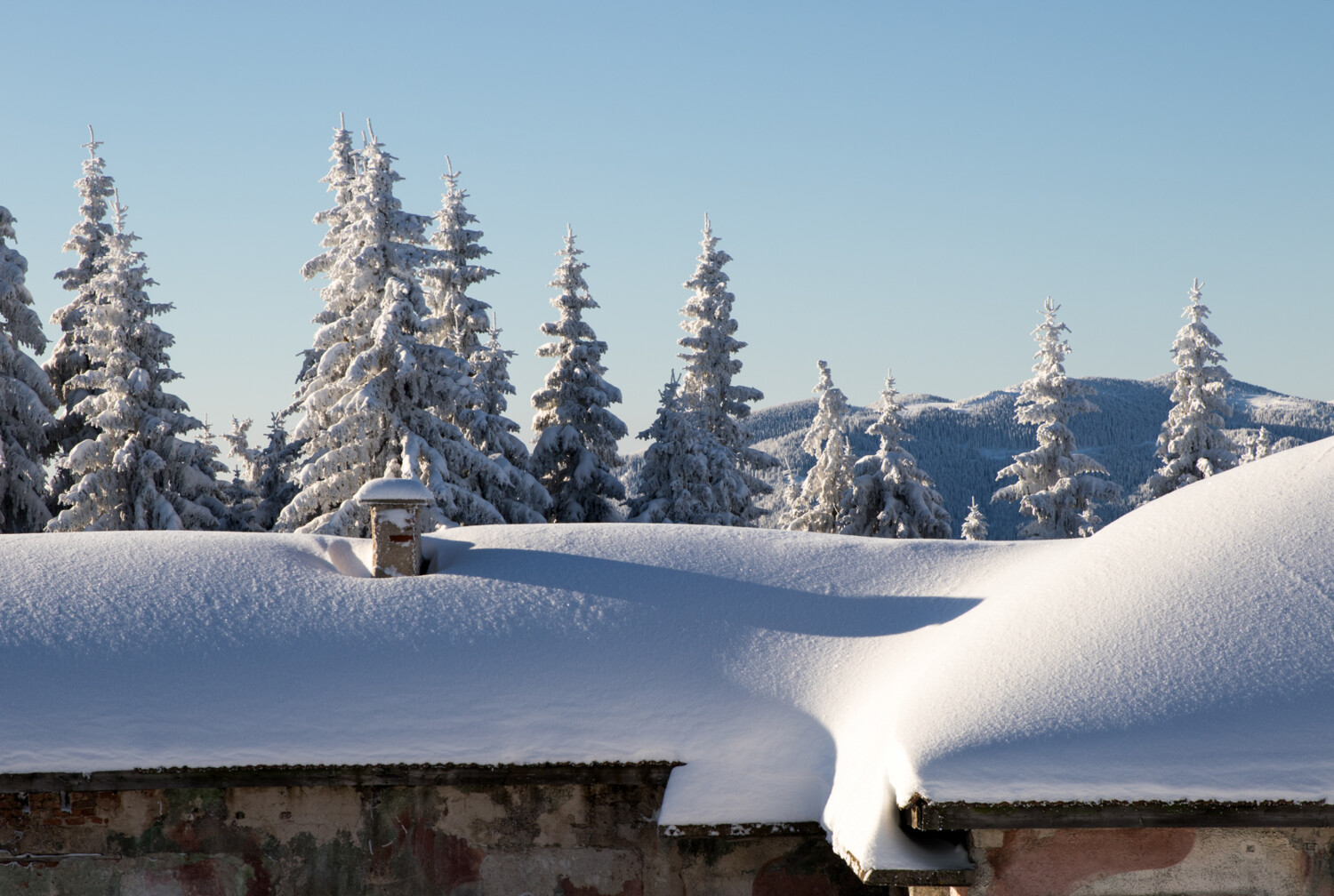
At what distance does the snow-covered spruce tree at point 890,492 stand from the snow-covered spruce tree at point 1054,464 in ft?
5.97

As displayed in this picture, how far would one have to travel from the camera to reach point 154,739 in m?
6.68

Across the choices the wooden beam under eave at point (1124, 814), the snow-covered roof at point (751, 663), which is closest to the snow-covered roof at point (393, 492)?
the snow-covered roof at point (751, 663)

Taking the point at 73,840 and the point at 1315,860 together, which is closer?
the point at 1315,860

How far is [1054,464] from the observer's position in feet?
99.0

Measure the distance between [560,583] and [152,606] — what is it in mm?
2895

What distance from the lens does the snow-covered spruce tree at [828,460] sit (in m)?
31.0

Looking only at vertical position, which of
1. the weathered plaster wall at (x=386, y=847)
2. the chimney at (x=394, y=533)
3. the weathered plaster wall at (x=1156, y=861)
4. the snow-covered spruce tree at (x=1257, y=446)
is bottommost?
the weathered plaster wall at (x=386, y=847)

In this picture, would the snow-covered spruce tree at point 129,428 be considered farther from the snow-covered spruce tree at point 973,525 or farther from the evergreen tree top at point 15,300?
the snow-covered spruce tree at point 973,525

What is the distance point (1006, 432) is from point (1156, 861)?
3747 inches

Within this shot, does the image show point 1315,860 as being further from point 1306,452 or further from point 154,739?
point 154,739

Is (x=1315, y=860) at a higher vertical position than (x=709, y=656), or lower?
lower

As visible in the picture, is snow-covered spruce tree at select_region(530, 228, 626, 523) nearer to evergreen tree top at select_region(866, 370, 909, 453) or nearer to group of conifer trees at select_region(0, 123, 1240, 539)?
group of conifer trees at select_region(0, 123, 1240, 539)

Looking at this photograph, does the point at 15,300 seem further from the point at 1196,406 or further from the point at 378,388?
the point at 1196,406

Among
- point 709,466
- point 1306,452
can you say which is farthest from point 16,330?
point 1306,452
